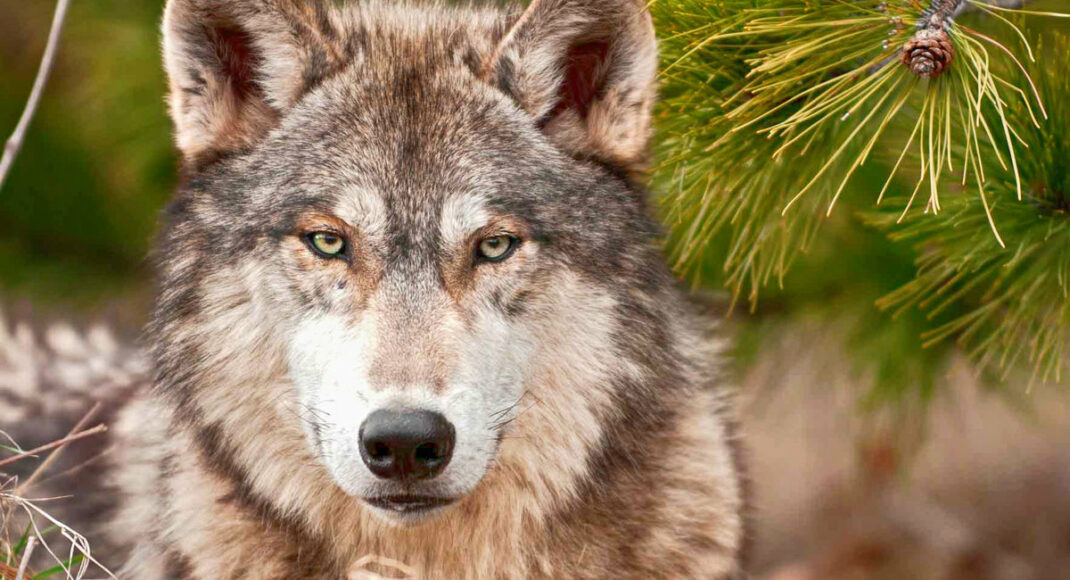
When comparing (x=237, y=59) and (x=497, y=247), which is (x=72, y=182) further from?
(x=497, y=247)

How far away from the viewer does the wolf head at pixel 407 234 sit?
3002 millimetres

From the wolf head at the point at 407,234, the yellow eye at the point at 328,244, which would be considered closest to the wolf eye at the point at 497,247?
the wolf head at the point at 407,234

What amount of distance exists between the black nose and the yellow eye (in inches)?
22.2

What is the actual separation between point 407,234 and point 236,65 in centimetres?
82

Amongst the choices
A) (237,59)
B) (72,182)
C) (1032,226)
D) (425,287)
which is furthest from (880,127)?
(72,182)

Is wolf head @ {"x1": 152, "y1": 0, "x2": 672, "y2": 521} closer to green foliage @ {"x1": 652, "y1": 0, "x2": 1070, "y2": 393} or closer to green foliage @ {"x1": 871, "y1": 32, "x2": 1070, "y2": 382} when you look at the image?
green foliage @ {"x1": 652, "y1": 0, "x2": 1070, "y2": 393}

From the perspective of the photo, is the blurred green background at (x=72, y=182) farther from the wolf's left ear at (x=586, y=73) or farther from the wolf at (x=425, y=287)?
the wolf's left ear at (x=586, y=73)

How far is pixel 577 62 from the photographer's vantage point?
3.38 m

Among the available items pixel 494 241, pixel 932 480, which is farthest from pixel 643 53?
pixel 932 480

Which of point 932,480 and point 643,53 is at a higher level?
point 643,53

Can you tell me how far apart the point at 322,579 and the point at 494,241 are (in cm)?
114

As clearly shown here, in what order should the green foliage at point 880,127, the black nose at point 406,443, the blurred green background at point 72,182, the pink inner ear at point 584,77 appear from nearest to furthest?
the black nose at point 406,443 < the green foliage at point 880,127 < the pink inner ear at point 584,77 < the blurred green background at point 72,182

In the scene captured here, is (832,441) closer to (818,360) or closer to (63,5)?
(818,360)

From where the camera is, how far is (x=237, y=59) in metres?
3.35
